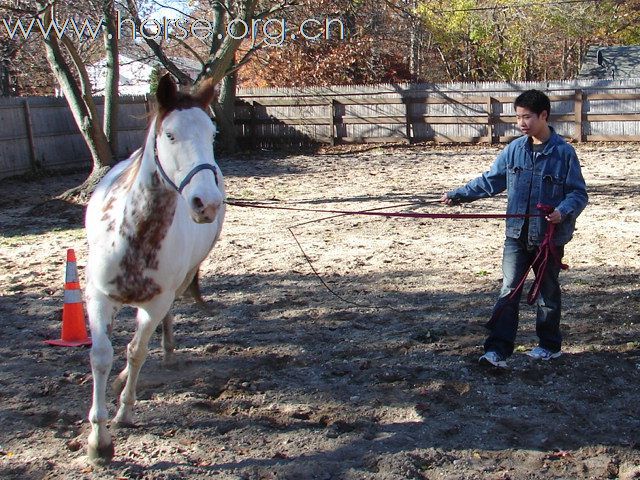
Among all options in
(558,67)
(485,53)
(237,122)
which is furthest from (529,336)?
(558,67)

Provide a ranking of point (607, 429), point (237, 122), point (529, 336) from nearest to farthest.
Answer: point (607, 429) → point (529, 336) → point (237, 122)

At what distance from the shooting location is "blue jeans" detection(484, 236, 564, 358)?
5105 mm

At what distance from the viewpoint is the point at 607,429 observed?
4246 millimetres

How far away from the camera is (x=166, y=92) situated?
3715mm

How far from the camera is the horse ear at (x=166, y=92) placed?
3.70 metres

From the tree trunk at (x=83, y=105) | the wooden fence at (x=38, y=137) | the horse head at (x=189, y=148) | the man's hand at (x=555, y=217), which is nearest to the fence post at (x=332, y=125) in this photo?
the wooden fence at (x=38, y=137)

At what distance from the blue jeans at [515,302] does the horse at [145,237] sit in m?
2.18

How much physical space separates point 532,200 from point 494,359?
1110 millimetres

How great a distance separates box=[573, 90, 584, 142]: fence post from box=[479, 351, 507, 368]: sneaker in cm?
1780

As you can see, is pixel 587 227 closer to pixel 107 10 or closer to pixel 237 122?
pixel 107 10

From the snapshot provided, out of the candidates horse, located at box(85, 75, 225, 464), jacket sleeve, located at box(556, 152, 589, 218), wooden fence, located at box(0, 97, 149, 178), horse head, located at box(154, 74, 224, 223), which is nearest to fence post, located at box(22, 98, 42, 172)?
wooden fence, located at box(0, 97, 149, 178)

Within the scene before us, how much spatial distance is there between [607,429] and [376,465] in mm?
1396

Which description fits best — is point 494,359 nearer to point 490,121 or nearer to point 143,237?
point 143,237

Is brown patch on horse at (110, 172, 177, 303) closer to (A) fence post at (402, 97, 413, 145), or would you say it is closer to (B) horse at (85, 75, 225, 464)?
(B) horse at (85, 75, 225, 464)
